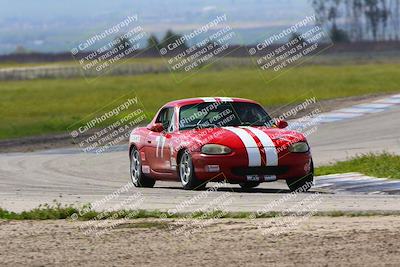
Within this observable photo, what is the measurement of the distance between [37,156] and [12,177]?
624cm

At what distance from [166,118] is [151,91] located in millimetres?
43904

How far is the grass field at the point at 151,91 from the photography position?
135ft

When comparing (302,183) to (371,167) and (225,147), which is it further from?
(371,167)

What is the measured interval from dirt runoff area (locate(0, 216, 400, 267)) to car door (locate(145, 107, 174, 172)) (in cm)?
537

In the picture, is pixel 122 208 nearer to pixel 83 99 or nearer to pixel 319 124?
pixel 319 124

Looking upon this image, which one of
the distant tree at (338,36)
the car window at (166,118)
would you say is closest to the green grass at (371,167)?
the car window at (166,118)

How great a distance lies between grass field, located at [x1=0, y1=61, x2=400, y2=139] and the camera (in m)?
41.0

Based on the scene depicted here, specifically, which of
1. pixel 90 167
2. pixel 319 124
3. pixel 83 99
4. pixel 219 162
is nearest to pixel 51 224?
pixel 219 162

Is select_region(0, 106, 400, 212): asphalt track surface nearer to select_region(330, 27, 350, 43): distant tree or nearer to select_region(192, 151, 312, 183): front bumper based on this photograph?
select_region(192, 151, 312, 183): front bumper

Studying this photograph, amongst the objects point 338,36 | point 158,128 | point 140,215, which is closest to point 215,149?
point 158,128

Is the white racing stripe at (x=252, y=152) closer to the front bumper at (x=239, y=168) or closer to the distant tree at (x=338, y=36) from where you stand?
the front bumper at (x=239, y=168)

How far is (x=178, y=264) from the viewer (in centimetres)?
887

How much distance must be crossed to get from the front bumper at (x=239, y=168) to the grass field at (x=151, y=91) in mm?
19318

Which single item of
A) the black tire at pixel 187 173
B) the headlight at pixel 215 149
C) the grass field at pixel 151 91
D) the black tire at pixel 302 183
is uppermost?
the headlight at pixel 215 149
